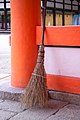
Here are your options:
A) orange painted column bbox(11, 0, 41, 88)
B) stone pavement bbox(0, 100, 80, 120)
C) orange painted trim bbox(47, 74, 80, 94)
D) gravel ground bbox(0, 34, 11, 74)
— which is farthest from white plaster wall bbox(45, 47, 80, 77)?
gravel ground bbox(0, 34, 11, 74)

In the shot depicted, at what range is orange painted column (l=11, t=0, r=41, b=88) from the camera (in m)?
3.59

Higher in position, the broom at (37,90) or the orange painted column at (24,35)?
the orange painted column at (24,35)

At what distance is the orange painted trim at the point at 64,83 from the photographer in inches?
134

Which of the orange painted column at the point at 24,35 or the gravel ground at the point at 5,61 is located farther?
the gravel ground at the point at 5,61

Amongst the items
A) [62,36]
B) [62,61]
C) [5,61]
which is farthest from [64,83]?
[5,61]

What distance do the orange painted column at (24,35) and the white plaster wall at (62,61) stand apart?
195 mm

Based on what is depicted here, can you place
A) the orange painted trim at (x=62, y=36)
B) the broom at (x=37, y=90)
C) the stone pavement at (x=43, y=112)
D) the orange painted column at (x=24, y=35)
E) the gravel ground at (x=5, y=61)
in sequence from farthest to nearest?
the gravel ground at (x=5, y=61) → the orange painted column at (x=24, y=35) → the orange painted trim at (x=62, y=36) → the broom at (x=37, y=90) → the stone pavement at (x=43, y=112)

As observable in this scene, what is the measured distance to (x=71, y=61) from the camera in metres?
3.41

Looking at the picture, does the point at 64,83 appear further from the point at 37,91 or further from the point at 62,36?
the point at 62,36

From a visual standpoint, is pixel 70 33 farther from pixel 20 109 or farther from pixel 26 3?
pixel 20 109

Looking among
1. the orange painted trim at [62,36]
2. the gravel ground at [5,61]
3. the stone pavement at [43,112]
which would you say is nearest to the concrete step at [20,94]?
the stone pavement at [43,112]

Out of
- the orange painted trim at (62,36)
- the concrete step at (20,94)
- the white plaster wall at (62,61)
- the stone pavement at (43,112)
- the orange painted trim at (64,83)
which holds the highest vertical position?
the orange painted trim at (62,36)

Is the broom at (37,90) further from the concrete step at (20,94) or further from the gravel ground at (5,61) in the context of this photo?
the gravel ground at (5,61)

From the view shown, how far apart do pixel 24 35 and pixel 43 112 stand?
39.0 inches
